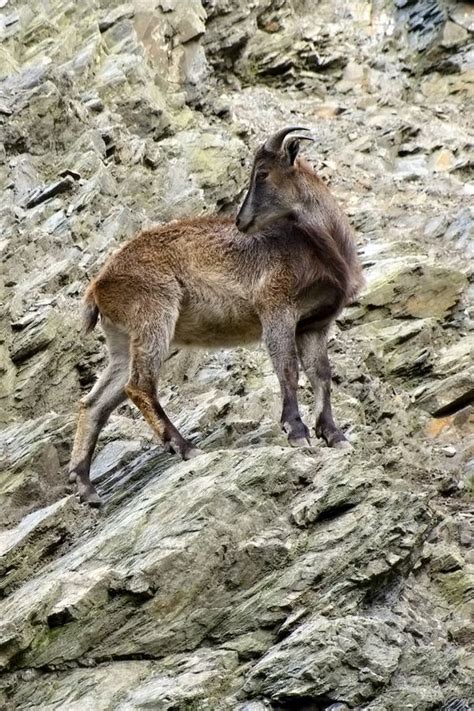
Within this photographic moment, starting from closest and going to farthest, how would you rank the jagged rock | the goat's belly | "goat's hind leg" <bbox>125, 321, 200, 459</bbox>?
1. "goat's hind leg" <bbox>125, 321, 200, 459</bbox>
2. the goat's belly
3. the jagged rock

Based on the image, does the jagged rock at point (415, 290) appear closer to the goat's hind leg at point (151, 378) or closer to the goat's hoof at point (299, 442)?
the goat's hind leg at point (151, 378)

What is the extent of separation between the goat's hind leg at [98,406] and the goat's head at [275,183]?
1.60m

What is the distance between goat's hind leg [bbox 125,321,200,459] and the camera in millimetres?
8266

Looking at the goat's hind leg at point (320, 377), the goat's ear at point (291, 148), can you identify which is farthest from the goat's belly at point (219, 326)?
the goat's ear at point (291, 148)

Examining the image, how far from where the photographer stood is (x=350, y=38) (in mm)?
21391

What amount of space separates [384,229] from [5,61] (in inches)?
245

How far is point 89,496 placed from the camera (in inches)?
327

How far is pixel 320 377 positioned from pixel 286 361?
470 mm

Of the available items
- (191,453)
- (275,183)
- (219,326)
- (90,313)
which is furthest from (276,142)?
(191,453)

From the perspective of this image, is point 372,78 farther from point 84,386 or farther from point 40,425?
point 40,425

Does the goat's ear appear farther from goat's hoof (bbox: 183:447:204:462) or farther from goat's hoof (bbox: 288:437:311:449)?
goat's hoof (bbox: 183:447:204:462)

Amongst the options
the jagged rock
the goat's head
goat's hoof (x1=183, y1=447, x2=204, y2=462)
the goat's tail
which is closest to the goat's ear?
the goat's head

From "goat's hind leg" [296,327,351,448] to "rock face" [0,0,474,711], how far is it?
0.44 meters

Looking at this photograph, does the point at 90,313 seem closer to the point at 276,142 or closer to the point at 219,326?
the point at 219,326
